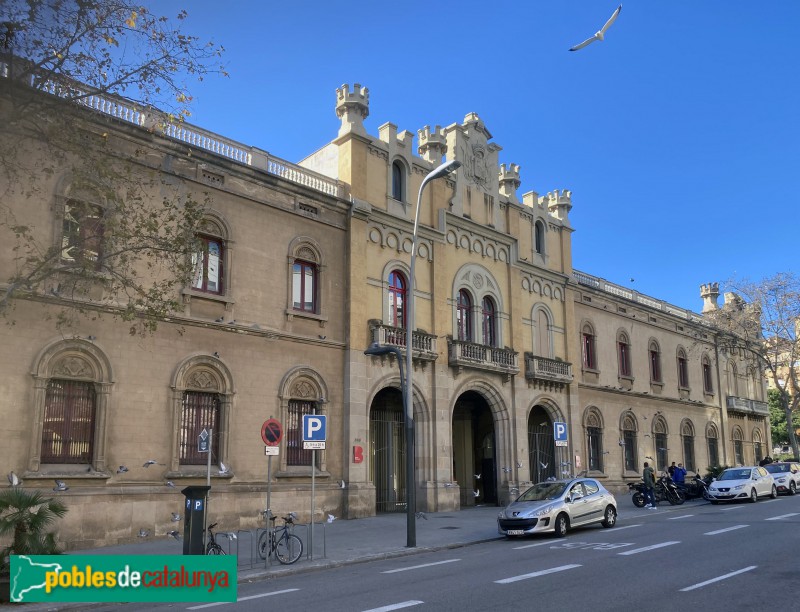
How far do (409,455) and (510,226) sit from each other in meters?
17.0

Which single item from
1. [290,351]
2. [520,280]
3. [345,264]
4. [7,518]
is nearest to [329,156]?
[345,264]

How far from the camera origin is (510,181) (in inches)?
1298

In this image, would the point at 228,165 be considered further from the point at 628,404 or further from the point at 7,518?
the point at 628,404

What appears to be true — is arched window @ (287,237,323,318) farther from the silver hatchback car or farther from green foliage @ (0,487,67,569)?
green foliage @ (0,487,67,569)

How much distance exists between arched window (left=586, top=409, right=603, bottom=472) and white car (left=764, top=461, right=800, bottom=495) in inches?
289

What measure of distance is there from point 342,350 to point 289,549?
1040 cm

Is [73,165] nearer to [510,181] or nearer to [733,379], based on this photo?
[510,181]

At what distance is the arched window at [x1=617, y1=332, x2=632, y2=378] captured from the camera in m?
38.8

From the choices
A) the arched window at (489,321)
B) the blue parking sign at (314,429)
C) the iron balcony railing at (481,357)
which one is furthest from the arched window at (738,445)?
the blue parking sign at (314,429)

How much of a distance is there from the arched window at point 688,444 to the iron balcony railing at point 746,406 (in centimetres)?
559

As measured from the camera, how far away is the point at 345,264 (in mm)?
25172

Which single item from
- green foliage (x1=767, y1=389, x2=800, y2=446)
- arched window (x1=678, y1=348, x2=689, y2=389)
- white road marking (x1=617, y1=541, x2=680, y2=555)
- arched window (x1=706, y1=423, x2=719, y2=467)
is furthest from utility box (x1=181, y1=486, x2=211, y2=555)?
green foliage (x1=767, y1=389, x2=800, y2=446)

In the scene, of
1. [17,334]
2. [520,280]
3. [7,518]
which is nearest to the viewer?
[7,518]

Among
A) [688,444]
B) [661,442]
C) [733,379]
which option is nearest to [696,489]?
[661,442]
